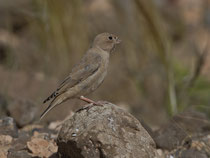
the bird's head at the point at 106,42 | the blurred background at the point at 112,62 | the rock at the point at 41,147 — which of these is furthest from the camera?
the blurred background at the point at 112,62

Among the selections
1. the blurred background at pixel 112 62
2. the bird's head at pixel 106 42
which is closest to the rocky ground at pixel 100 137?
the blurred background at pixel 112 62

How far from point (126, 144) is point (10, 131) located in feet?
6.21

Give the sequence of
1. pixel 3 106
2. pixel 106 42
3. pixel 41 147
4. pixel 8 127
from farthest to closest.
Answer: pixel 3 106
pixel 106 42
pixel 8 127
pixel 41 147

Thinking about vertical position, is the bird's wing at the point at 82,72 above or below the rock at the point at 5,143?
above

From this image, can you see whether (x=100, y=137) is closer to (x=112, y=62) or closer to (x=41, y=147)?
(x=41, y=147)

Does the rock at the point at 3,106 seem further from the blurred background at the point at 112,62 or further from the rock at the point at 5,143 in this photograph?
the rock at the point at 5,143

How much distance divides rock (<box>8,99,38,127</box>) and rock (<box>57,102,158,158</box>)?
1.85m

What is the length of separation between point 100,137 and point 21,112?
2393 mm

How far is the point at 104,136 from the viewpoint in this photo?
4.61 meters

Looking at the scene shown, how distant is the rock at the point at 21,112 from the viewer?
6.68 m

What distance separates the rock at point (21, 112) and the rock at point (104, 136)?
6.08ft

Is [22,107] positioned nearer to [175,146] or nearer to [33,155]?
[33,155]

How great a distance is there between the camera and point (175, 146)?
5961mm

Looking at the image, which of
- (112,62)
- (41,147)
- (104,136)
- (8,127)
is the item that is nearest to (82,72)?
(8,127)
